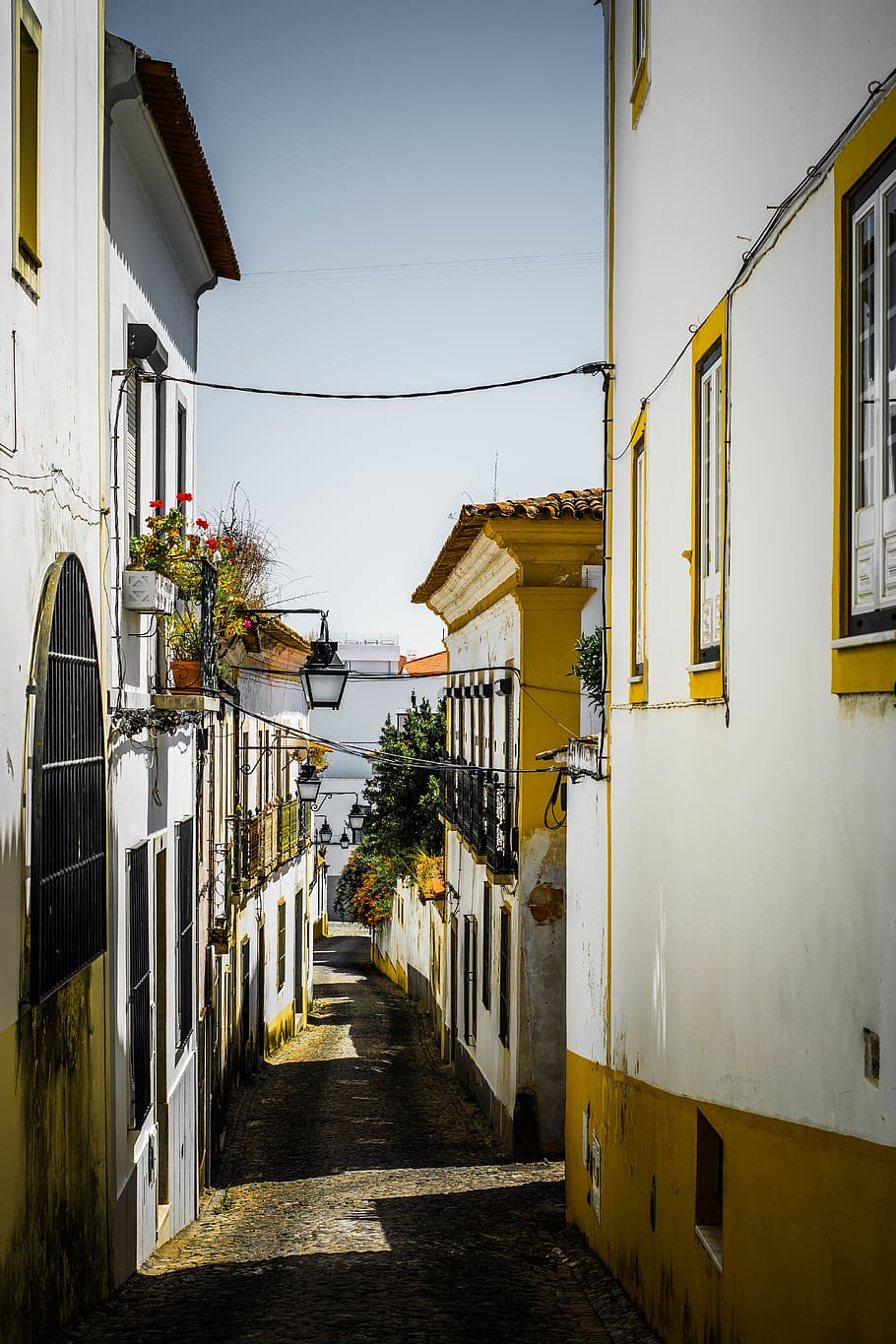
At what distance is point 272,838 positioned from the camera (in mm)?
24344

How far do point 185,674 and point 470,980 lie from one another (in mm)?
10852

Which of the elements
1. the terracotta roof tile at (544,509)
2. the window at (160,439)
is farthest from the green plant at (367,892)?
the window at (160,439)

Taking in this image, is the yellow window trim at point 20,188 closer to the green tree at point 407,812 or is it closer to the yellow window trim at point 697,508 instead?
the yellow window trim at point 697,508

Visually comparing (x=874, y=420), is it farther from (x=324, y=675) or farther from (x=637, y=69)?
(x=324, y=675)

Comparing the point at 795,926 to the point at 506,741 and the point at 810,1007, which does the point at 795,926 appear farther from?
the point at 506,741

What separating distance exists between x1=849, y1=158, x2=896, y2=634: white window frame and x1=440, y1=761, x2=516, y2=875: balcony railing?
11.3 meters

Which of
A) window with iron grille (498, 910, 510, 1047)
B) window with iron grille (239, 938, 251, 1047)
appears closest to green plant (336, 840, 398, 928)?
window with iron grille (239, 938, 251, 1047)

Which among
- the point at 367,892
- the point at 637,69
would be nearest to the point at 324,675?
the point at 637,69

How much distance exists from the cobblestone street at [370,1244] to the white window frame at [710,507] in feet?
13.1

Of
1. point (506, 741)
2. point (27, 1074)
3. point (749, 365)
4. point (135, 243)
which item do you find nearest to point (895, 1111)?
point (749, 365)

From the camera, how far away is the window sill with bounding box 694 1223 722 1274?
21.0 feet

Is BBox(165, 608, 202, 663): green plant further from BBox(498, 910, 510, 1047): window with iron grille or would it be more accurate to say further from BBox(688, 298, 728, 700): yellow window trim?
BBox(498, 910, 510, 1047): window with iron grille

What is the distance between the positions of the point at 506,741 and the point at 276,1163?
545cm

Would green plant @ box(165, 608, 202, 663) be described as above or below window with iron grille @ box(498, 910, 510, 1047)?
above
